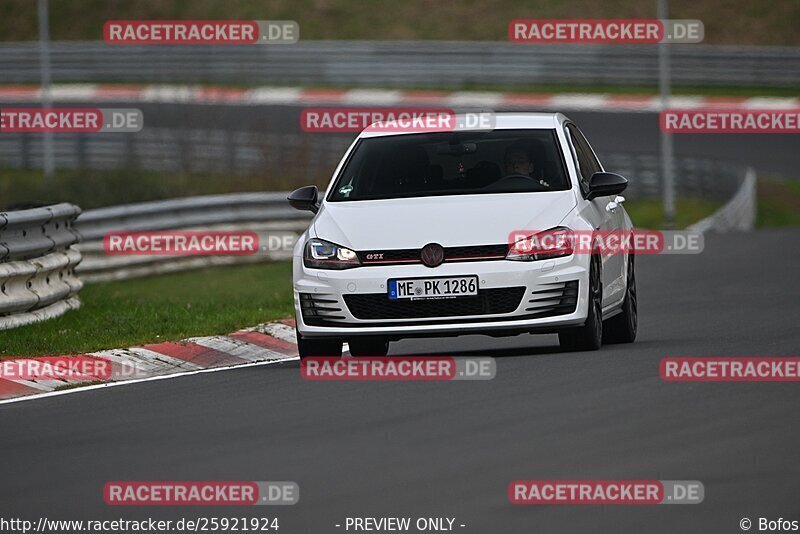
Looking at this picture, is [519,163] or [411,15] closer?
[519,163]

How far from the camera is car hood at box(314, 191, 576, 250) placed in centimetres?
1152

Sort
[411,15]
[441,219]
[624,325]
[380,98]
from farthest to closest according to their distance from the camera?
[411,15] < [380,98] < [624,325] < [441,219]

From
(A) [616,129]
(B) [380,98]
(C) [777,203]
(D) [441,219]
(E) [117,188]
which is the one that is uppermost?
(B) [380,98]

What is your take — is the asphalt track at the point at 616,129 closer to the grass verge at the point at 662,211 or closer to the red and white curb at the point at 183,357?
the grass verge at the point at 662,211

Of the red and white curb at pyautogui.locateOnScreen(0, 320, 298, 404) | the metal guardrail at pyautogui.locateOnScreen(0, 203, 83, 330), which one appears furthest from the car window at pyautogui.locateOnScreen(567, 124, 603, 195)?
the metal guardrail at pyautogui.locateOnScreen(0, 203, 83, 330)

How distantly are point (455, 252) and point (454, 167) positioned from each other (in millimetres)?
1241

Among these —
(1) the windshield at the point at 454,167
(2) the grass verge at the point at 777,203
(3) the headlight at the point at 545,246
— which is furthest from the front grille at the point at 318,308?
(2) the grass verge at the point at 777,203

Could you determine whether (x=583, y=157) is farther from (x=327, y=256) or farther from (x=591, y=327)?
(x=327, y=256)

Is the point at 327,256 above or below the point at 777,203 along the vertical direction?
below

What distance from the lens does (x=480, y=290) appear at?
37.5ft

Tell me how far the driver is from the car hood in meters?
0.39

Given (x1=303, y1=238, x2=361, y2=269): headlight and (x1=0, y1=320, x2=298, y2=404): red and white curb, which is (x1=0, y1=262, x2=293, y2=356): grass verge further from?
(x1=303, y1=238, x2=361, y2=269): headlight

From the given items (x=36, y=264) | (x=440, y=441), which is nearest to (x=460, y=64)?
(x=36, y=264)

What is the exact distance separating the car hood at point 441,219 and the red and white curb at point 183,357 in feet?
4.55
